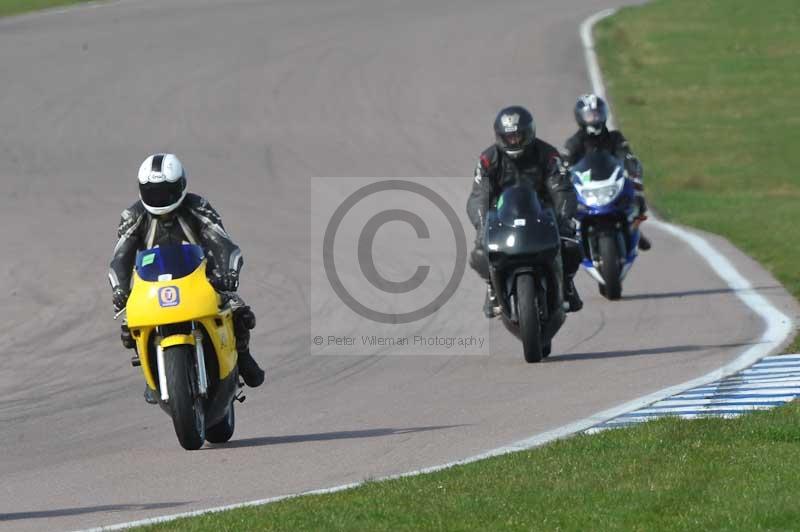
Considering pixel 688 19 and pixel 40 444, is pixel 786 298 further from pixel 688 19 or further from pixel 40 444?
pixel 688 19

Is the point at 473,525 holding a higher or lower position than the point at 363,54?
lower

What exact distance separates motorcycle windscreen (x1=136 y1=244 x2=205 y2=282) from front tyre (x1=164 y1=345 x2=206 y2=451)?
434 mm

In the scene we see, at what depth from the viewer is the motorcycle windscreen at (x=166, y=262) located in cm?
930

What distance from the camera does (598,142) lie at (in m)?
16.9

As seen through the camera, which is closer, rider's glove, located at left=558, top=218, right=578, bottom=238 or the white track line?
the white track line

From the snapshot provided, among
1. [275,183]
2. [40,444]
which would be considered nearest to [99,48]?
[275,183]

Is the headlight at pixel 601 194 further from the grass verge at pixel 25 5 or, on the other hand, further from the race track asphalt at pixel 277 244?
the grass verge at pixel 25 5

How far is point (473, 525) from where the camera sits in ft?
22.9

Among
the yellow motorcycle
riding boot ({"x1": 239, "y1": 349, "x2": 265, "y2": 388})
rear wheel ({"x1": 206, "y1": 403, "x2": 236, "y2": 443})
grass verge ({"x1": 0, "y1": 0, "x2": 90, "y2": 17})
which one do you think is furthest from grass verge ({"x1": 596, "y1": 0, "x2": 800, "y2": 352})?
grass verge ({"x1": 0, "y1": 0, "x2": 90, "y2": 17})

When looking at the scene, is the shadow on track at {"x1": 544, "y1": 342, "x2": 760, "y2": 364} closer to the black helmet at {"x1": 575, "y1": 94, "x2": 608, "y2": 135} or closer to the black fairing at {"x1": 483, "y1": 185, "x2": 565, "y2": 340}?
the black fairing at {"x1": 483, "y1": 185, "x2": 565, "y2": 340}

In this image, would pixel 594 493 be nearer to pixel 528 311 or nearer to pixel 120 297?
pixel 120 297

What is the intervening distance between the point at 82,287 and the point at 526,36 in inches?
935

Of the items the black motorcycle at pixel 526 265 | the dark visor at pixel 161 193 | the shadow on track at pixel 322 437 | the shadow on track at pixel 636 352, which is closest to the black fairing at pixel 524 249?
the black motorcycle at pixel 526 265

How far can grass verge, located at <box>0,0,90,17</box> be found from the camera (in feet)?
134
